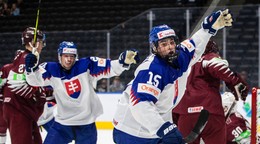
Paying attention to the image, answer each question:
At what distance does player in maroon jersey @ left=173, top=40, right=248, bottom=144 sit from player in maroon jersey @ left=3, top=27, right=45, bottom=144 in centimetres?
122

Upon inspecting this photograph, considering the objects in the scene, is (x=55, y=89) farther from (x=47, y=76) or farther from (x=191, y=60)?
A: (x=191, y=60)

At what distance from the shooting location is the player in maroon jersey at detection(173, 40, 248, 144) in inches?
185

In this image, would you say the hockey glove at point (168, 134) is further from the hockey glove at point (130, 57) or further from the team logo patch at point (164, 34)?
the hockey glove at point (130, 57)

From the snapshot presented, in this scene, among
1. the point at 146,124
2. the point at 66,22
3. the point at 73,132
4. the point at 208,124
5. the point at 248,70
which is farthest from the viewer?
the point at 66,22

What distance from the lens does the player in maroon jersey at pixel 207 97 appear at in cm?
469

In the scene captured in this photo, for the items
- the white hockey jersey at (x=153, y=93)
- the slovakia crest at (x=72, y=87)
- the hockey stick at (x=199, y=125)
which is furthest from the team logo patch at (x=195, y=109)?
the white hockey jersey at (x=153, y=93)

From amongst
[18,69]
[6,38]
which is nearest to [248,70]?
[6,38]

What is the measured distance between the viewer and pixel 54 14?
1280 centimetres

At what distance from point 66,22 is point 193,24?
4016 millimetres

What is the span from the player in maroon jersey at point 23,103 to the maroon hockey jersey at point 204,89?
1221 millimetres

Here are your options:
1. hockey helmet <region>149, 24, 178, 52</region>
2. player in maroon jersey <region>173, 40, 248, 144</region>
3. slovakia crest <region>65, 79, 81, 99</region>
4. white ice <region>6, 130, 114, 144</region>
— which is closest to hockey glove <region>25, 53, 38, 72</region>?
slovakia crest <region>65, 79, 81, 99</region>

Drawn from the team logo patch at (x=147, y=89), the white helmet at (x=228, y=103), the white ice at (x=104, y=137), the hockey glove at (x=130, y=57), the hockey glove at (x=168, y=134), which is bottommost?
the white ice at (x=104, y=137)

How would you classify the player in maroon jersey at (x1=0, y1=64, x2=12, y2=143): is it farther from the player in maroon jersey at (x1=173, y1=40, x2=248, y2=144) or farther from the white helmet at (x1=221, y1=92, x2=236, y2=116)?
the white helmet at (x1=221, y1=92, x2=236, y2=116)

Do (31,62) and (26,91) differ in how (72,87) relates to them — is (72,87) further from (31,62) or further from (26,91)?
(26,91)
